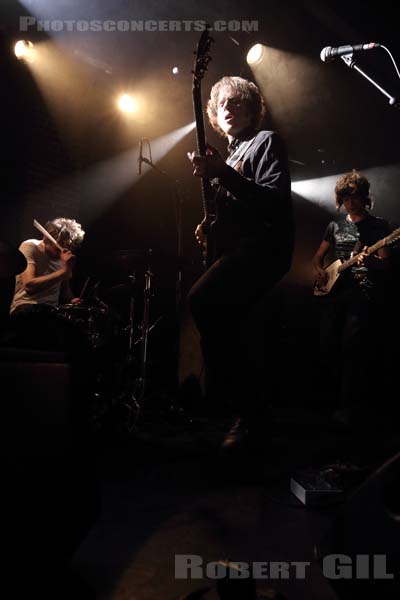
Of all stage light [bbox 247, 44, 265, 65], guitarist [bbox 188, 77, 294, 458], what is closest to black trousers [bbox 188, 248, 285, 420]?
guitarist [bbox 188, 77, 294, 458]

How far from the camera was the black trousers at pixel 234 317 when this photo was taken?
1971 mm

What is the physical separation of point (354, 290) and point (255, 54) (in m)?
3.35

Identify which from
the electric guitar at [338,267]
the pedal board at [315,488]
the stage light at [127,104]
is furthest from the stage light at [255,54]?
the pedal board at [315,488]

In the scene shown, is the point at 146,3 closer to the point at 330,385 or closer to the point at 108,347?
the point at 108,347

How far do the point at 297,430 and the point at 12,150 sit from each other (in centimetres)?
462

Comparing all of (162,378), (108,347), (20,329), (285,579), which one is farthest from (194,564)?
(162,378)

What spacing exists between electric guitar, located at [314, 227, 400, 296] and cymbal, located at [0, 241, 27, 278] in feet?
9.63

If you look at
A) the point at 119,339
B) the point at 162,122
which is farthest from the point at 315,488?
the point at 162,122

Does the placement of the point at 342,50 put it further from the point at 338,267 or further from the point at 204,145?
the point at 338,267

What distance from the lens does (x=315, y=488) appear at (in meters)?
1.64

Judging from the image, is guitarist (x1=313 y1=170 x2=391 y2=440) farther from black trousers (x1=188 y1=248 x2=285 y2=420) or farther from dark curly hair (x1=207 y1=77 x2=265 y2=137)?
dark curly hair (x1=207 y1=77 x2=265 y2=137)

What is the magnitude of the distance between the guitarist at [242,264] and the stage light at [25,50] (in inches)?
159

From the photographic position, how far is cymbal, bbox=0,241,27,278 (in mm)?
1412

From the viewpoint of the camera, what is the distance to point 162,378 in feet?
15.7
